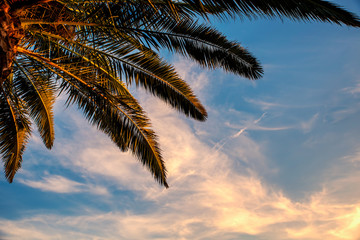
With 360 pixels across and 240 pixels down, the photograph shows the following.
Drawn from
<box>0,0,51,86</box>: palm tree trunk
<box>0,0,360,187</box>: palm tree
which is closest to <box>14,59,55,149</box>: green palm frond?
<box>0,0,360,187</box>: palm tree

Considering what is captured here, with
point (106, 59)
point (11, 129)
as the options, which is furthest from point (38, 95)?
point (106, 59)

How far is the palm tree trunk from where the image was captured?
310cm

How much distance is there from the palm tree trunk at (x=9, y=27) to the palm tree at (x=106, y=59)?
0.01 metres

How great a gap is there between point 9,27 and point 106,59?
1774 mm

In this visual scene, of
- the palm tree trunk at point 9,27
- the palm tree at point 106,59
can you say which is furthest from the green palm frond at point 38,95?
the palm tree trunk at point 9,27

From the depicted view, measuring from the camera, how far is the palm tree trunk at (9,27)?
3.10m

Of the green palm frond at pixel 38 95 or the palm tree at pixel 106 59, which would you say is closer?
the palm tree at pixel 106 59

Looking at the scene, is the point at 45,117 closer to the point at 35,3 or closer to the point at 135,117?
the point at 135,117

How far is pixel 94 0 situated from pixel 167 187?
398 cm

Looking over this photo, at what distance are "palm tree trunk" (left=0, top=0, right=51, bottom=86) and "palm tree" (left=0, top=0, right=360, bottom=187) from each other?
0.04 feet

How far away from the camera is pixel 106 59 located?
15.7 feet

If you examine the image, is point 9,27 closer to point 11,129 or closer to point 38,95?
point 38,95

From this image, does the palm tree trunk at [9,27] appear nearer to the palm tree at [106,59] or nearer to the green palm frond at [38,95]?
the palm tree at [106,59]

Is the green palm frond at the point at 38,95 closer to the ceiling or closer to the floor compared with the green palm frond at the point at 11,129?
closer to the ceiling
